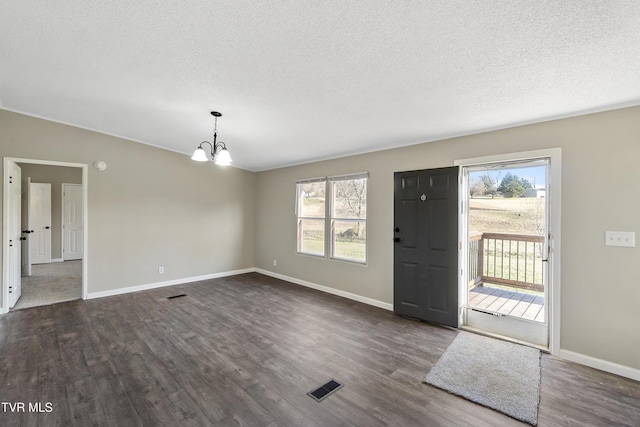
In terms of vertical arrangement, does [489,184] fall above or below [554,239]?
above

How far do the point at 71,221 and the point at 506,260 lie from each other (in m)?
10.2

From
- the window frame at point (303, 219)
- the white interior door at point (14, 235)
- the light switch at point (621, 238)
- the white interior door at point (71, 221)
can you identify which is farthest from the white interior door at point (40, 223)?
the light switch at point (621, 238)

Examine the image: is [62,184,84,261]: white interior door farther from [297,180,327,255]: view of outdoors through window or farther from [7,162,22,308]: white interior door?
[297,180,327,255]: view of outdoors through window

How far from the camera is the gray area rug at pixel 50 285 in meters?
4.35

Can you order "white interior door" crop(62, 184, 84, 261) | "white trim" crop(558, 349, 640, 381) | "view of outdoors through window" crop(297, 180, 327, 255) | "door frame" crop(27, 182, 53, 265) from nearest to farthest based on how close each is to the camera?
"white trim" crop(558, 349, 640, 381) < "view of outdoors through window" crop(297, 180, 327, 255) < "door frame" crop(27, 182, 53, 265) < "white interior door" crop(62, 184, 84, 261)

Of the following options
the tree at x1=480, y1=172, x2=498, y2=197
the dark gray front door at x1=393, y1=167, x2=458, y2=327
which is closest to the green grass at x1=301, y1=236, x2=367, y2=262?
the dark gray front door at x1=393, y1=167, x2=458, y2=327

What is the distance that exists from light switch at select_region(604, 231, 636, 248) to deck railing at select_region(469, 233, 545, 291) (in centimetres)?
117

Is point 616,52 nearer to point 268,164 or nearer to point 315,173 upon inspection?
point 315,173

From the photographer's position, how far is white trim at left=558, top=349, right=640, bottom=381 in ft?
7.97

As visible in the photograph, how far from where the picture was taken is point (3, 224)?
12.6 feet

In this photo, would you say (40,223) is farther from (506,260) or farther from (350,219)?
(506,260)

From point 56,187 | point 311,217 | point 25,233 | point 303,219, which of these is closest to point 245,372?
point 311,217

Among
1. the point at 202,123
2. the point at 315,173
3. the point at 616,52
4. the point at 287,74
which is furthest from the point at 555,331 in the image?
the point at 202,123

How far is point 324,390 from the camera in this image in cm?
222
